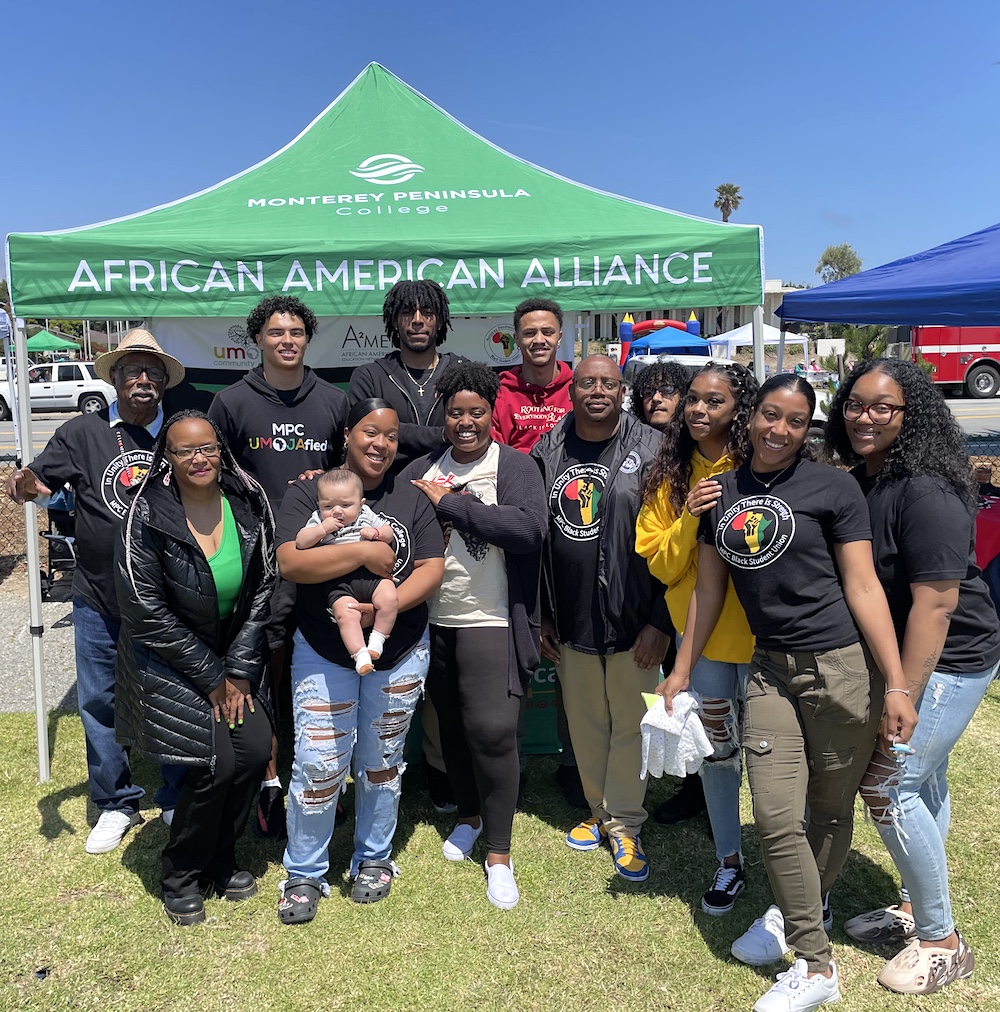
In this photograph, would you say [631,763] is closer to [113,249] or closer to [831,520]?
[831,520]

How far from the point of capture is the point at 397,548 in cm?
286

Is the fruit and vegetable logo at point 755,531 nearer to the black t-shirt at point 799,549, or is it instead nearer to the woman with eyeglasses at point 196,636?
the black t-shirt at point 799,549

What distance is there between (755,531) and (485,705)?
1265mm

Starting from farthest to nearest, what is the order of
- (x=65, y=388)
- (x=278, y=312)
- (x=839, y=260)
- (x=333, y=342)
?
(x=839, y=260), (x=65, y=388), (x=333, y=342), (x=278, y=312)

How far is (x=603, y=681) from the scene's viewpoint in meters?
3.26

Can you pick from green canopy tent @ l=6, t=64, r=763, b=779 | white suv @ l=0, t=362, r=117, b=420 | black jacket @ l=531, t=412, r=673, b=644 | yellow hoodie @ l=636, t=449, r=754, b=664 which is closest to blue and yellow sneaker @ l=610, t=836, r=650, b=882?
Result: black jacket @ l=531, t=412, r=673, b=644

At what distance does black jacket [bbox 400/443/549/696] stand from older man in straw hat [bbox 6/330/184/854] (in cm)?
120

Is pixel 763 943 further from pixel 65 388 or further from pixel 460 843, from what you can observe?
pixel 65 388

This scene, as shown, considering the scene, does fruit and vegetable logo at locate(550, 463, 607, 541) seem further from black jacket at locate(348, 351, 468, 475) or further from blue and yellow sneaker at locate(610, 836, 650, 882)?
blue and yellow sneaker at locate(610, 836, 650, 882)

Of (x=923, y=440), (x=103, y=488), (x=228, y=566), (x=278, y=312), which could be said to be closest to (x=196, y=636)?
(x=228, y=566)

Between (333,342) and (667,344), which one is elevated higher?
(667,344)

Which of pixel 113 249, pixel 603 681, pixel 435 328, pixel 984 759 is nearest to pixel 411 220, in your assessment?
pixel 435 328

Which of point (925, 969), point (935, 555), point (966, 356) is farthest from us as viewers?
point (966, 356)

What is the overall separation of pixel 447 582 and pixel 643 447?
934 mm
